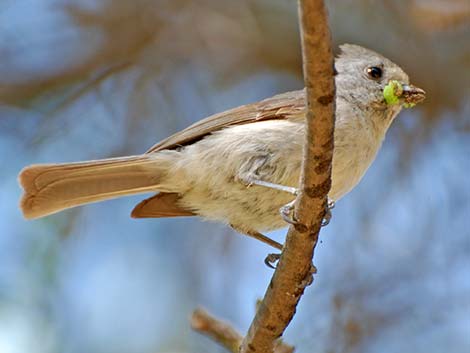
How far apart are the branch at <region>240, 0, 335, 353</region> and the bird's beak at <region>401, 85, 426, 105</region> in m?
1.19

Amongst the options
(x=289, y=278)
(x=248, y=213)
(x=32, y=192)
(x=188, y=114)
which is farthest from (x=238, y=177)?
(x=188, y=114)

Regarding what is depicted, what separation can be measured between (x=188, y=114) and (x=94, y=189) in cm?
174

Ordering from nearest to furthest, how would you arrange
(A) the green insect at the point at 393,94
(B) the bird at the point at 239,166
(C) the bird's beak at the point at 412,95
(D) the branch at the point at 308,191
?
(D) the branch at the point at 308,191 < (B) the bird at the point at 239,166 < (C) the bird's beak at the point at 412,95 < (A) the green insect at the point at 393,94

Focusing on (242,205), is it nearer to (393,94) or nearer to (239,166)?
(239,166)

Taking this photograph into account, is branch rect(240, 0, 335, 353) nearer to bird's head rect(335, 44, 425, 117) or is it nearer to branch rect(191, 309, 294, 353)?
branch rect(191, 309, 294, 353)

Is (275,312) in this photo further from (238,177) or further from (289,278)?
(238,177)

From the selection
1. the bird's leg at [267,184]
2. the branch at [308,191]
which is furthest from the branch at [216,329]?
the bird's leg at [267,184]

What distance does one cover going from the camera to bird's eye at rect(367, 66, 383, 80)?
14.5ft

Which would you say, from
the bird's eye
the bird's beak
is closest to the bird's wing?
the bird's eye

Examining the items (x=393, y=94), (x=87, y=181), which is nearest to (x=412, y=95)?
(x=393, y=94)

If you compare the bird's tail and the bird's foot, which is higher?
the bird's tail

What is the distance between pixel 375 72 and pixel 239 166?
3.14 ft

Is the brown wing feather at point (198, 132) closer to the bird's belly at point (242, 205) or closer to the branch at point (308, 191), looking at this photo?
the bird's belly at point (242, 205)

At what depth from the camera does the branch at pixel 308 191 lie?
8.68 ft
